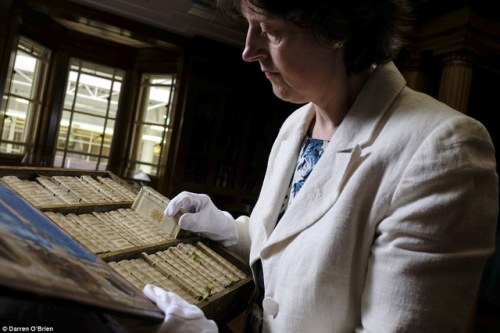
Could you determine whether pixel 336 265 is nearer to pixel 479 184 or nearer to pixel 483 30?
pixel 479 184

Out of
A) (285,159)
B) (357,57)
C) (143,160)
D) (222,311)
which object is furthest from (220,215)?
(143,160)

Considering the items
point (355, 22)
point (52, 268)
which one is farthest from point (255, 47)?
point (52, 268)

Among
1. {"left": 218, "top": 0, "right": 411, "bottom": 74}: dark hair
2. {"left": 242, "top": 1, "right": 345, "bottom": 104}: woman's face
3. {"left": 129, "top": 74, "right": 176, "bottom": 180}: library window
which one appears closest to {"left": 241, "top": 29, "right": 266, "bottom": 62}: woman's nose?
{"left": 242, "top": 1, "right": 345, "bottom": 104}: woman's face

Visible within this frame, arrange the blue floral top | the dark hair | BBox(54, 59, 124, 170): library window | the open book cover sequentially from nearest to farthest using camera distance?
the open book cover < the dark hair < the blue floral top < BBox(54, 59, 124, 170): library window

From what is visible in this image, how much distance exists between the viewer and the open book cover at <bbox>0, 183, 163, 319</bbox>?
0.57 metres

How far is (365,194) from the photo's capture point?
1.00 m

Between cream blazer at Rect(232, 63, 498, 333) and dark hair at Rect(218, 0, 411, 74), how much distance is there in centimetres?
8

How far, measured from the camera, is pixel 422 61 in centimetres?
434

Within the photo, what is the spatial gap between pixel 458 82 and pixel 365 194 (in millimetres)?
3526

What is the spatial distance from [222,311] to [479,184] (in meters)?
0.74

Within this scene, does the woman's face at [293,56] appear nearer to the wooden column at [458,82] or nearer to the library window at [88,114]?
the wooden column at [458,82]

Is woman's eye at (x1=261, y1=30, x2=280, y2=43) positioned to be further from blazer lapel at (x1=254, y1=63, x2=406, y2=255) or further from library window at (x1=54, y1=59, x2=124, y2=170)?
library window at (x1=54, y1=59, x2=124, y2=170)

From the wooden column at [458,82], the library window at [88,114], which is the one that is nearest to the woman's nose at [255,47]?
the wooden column at [458,82]

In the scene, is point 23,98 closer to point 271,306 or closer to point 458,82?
point 458,82
